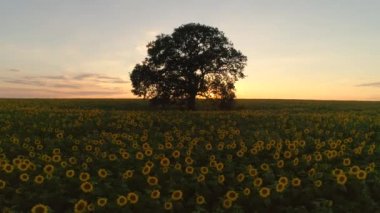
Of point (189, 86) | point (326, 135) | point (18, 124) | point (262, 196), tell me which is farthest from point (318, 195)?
point (189, 86)

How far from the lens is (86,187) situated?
31.2 feet

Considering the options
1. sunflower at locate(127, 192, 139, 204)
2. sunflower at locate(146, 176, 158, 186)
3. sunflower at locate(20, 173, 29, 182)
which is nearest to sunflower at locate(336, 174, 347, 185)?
sunflower at locate(146, 176, 158, 186)

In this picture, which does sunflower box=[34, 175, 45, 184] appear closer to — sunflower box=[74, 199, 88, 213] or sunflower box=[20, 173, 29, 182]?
sunflower box=[20, 173, 29, 182]

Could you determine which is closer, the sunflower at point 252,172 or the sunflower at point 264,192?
the sunflower at point 264,192

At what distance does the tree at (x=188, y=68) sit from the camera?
154ft

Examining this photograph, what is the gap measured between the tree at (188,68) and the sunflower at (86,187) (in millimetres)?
37152

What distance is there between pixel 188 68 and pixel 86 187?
3816 centimetres

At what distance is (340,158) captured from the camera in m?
13.9

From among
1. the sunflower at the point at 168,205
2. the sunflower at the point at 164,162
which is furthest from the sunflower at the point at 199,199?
the sunflower at the point at 164,162

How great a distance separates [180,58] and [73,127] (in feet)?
86.3

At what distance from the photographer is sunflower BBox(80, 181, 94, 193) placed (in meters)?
9.43

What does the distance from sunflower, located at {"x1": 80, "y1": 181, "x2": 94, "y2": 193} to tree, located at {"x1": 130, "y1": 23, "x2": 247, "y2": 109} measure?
122ft

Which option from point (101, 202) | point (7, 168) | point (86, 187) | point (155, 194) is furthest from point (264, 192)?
point (7, 168)

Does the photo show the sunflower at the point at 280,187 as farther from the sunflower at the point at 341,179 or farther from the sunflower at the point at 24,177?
the sunflower at the point at 24,177
